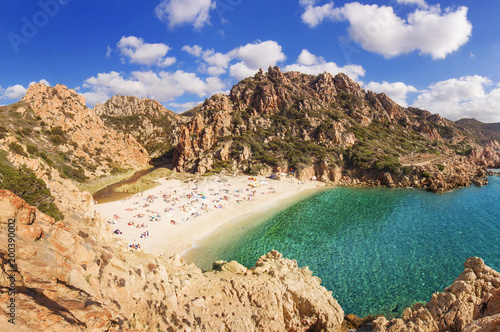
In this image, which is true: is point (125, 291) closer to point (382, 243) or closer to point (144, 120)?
point (382, 243)

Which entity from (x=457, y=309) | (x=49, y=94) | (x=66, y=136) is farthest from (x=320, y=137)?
(x=49, y=94)

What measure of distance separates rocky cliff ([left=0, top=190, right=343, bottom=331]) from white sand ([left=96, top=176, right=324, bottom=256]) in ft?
40.7

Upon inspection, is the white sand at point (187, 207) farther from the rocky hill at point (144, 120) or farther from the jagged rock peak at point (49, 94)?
the rocky hill at point (144, 120)

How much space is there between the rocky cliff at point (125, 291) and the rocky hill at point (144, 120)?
89213 mm

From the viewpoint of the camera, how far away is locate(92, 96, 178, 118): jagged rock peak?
11756 centimetres

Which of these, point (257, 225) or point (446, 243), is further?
point (257, 225)

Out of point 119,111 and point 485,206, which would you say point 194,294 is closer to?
point 485,206

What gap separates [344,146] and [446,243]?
4654 centimetres

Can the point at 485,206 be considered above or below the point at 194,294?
below

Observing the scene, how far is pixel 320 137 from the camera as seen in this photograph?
7069cm

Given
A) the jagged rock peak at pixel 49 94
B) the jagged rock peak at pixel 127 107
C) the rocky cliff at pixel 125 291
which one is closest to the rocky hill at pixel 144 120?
the jagged rock peak at pixel 127 107

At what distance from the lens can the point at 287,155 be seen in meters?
63.8

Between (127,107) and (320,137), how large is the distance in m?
103

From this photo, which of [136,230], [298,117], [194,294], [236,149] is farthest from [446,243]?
[298,117]
